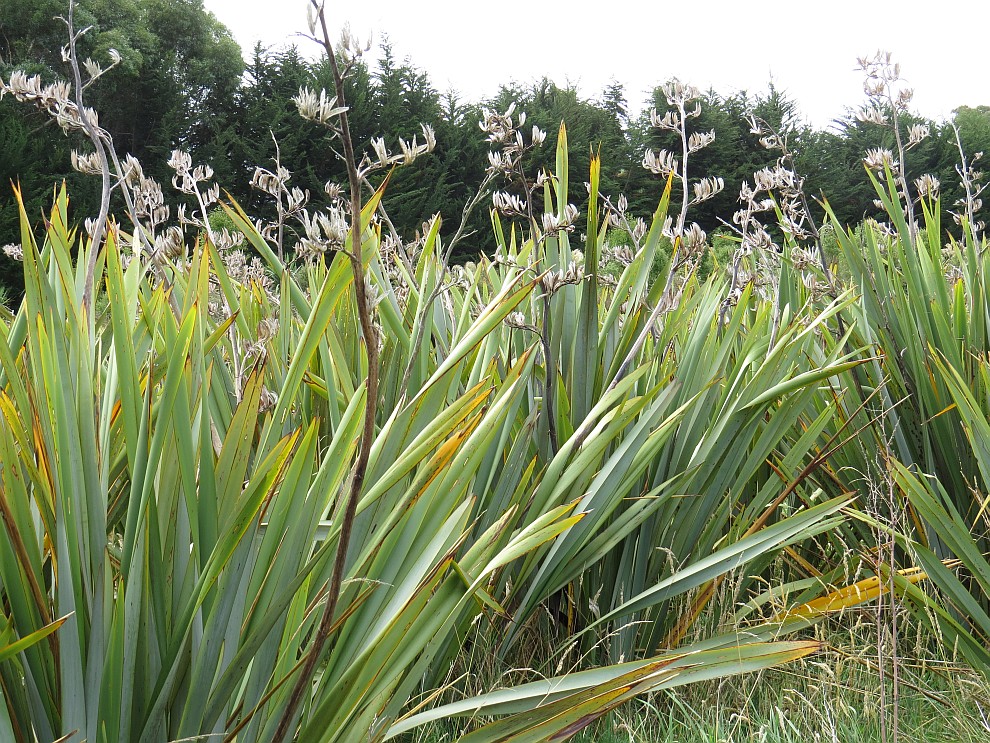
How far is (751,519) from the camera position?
216 centimetres

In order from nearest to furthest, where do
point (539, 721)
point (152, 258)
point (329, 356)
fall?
1. point (539, 721)
2. point (329, 356)
3. point (152, 258)

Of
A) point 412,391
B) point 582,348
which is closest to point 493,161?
point 582,348

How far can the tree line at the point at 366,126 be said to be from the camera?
640 inches

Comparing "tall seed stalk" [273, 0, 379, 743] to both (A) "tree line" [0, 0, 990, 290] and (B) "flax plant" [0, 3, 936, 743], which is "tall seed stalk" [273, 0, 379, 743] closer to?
(B) "flax plant" [0, 3, 936, 743]

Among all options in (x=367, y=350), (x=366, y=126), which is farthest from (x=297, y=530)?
(x=366, y=126)

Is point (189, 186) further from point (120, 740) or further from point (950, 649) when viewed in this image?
point (950, 649)

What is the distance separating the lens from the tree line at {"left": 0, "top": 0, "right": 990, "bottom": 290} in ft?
53.3

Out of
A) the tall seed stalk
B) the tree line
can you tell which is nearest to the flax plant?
the tall seed stalk

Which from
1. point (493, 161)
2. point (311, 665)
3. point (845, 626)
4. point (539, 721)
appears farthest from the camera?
point (845, 626)

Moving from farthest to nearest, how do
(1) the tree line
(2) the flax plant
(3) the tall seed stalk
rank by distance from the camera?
1. (1) the tree line
2. (2) the flax plant
3. (3) the tall seed stalk

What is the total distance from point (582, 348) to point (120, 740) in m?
1.27

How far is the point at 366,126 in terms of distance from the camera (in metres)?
17.2

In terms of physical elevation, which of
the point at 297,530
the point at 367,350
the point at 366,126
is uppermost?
the point at 366,126

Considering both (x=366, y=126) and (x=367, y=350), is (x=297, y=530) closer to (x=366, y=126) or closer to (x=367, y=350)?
(x=367, y=350)
